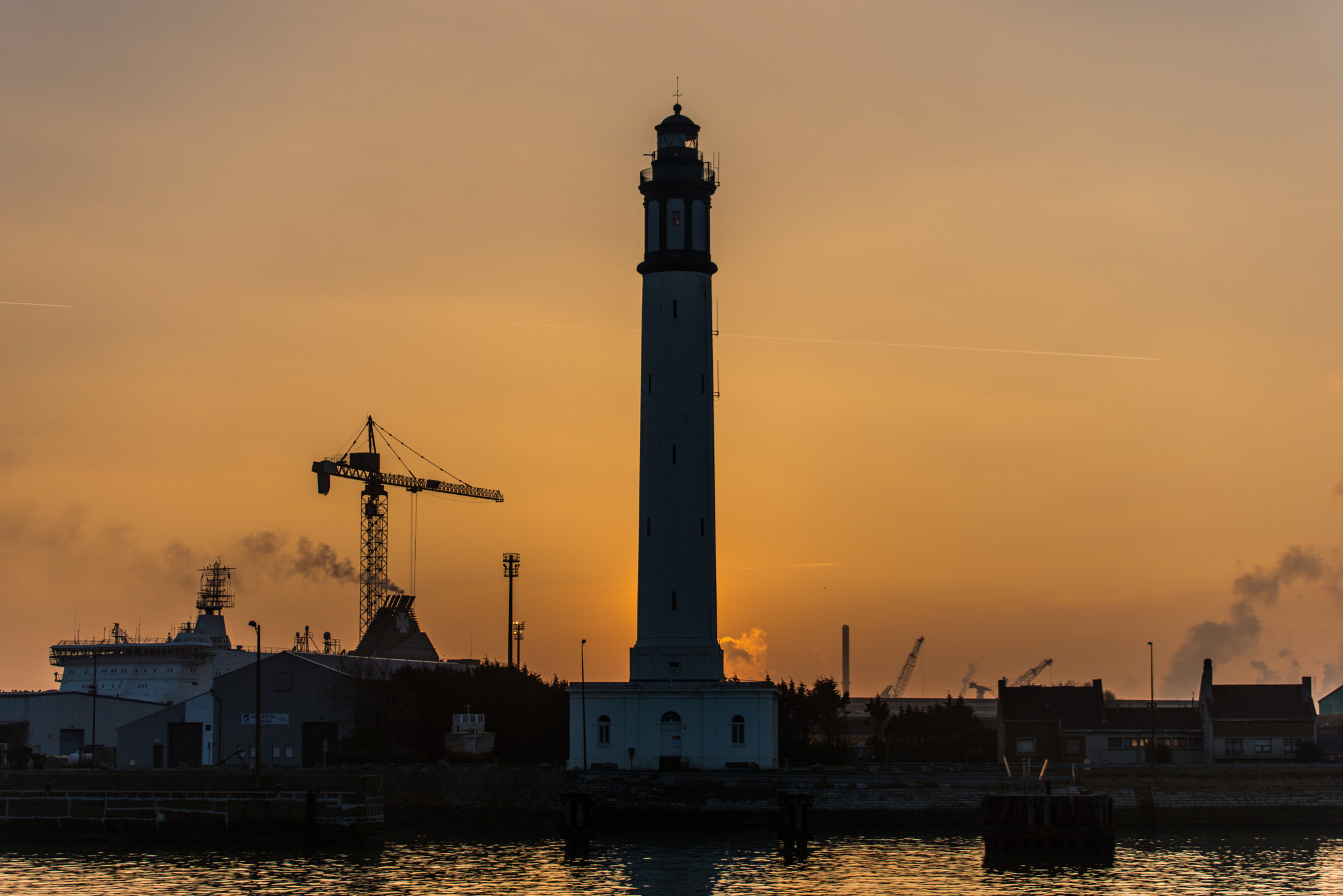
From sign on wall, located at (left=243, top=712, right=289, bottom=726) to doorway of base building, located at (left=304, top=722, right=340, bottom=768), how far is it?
1.49m

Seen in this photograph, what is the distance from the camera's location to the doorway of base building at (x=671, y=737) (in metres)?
77.3

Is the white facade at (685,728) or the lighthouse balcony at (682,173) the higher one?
the lighthouse balcony at (682,173)

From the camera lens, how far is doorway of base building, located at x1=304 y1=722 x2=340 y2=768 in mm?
91875

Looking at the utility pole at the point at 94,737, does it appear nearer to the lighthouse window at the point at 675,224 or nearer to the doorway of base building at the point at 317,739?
the doorway of base building at the point at 317,739

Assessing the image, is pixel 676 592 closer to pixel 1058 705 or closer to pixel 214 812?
pixel 214 812

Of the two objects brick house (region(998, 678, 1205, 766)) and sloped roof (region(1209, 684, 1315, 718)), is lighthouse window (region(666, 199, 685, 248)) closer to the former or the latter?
brick house (region(998, 678, 1205, 766))

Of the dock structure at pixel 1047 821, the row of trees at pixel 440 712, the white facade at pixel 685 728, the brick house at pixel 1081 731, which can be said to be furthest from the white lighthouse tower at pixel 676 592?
the brick house at pixel 1081 731

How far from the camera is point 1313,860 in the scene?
59656 millimetres

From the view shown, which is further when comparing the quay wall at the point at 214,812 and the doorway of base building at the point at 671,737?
the doorway of base building at the point at 671,737

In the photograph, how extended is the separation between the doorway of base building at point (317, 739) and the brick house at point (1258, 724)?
5522cm

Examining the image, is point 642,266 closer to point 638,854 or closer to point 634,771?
point 634,771

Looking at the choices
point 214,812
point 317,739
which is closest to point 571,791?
point 214,812

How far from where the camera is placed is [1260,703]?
102312mm

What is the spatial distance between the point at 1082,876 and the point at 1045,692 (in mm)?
49852
